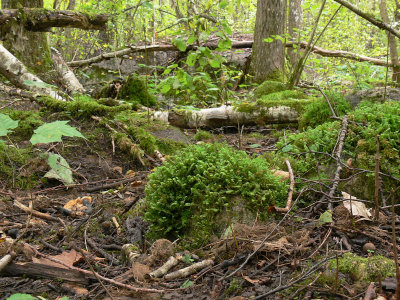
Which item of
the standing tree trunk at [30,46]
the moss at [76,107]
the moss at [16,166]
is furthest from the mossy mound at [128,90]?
the moss at [16,166]

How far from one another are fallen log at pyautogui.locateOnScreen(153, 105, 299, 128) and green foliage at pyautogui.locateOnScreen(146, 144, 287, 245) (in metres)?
3.69

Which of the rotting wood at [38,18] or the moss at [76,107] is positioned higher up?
the rotting wood at [38,18]

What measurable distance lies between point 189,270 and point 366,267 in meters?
1.03

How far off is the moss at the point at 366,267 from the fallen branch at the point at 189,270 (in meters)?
0.76

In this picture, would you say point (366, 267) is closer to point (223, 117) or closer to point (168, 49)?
point (223, 117)

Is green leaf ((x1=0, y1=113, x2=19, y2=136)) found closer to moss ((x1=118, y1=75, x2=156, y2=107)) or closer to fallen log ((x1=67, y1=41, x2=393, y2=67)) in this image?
moss ((x1=118, y1=75, x2=156, y2=107))

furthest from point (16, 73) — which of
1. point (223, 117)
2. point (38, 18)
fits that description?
point (223, 117)

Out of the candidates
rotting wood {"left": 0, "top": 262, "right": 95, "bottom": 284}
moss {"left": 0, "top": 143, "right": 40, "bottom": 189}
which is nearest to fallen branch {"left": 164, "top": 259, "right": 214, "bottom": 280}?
rotting wood {"left": 0, "top": 262, "right": 95, "bottom": 284}

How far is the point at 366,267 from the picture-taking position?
1.78 meters

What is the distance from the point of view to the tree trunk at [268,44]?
8969 mm

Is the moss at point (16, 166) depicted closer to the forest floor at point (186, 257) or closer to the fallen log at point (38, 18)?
the forest floor at point (186, 257)

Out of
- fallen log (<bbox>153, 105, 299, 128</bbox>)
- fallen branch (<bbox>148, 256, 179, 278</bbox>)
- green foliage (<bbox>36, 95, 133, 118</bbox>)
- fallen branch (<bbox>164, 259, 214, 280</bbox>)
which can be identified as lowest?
fallen branch (<bbox>148, 256, 179, 278</bbox>)

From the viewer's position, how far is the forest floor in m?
1.80

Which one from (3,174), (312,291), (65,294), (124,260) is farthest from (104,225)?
(312,291)
